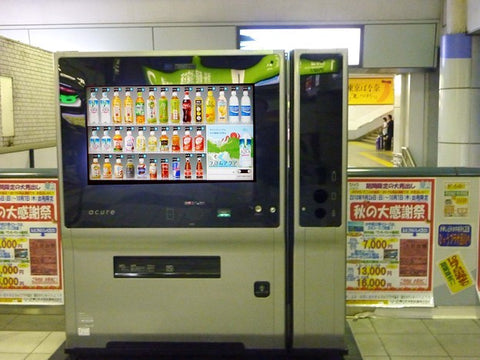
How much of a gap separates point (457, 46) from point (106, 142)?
5403mm

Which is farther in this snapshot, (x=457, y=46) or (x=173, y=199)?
(x=457, y=46)

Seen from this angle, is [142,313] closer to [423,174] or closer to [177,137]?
[177,137]

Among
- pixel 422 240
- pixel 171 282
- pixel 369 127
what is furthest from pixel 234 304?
pixel 369 127

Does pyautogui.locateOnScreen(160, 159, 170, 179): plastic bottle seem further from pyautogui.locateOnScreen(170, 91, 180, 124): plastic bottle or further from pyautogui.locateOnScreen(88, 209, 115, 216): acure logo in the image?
pyautogui.locateOnScreen(88, 209, 115, 216): acure logo

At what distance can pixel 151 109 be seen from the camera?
10.4ft

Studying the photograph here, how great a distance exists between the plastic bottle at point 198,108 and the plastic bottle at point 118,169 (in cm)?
49

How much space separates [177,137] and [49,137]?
3.35m

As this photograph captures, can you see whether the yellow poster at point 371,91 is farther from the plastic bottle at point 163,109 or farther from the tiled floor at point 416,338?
the plastic bottle at point 163,109

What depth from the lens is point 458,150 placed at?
7328 millimetres

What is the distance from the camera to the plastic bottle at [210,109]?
316 centimetres

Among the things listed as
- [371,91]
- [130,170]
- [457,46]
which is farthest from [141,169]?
[371,91]

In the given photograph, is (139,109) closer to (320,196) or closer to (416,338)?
(320,196)

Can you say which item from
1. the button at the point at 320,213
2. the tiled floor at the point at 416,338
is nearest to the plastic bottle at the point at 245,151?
the button at the point at 320,213

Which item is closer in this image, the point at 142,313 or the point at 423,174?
the point at 142,313
